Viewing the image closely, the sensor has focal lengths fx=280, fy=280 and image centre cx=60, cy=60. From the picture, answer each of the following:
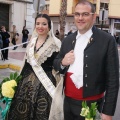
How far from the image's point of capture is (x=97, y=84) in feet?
7.09

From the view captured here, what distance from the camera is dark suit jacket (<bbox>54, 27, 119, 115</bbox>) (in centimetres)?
207

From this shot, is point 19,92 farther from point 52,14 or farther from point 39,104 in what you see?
point 52,14

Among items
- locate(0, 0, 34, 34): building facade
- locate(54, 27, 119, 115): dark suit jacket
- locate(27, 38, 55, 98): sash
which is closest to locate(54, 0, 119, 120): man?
locate(54, 27, 119, 115): dark suit jacket

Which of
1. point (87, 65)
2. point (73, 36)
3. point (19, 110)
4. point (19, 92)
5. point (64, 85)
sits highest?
point (73, 36)

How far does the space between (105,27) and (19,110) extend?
28.2 metres

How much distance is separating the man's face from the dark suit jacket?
0.10 meters

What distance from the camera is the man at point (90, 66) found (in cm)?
208

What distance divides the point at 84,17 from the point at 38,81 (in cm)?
142

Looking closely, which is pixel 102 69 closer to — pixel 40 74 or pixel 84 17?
pixel 84 17

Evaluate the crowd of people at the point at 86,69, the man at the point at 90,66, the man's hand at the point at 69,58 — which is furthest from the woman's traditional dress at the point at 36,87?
the man's hand at the point at 69,58

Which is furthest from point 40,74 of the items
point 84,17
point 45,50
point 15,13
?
point 15,13

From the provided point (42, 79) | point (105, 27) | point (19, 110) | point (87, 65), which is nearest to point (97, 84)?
point (87, 65)

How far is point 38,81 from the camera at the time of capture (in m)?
3.33

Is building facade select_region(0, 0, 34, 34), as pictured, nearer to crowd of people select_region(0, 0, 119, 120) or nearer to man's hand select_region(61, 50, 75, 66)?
crowd of people select_region(0, 0, 119, 120)
